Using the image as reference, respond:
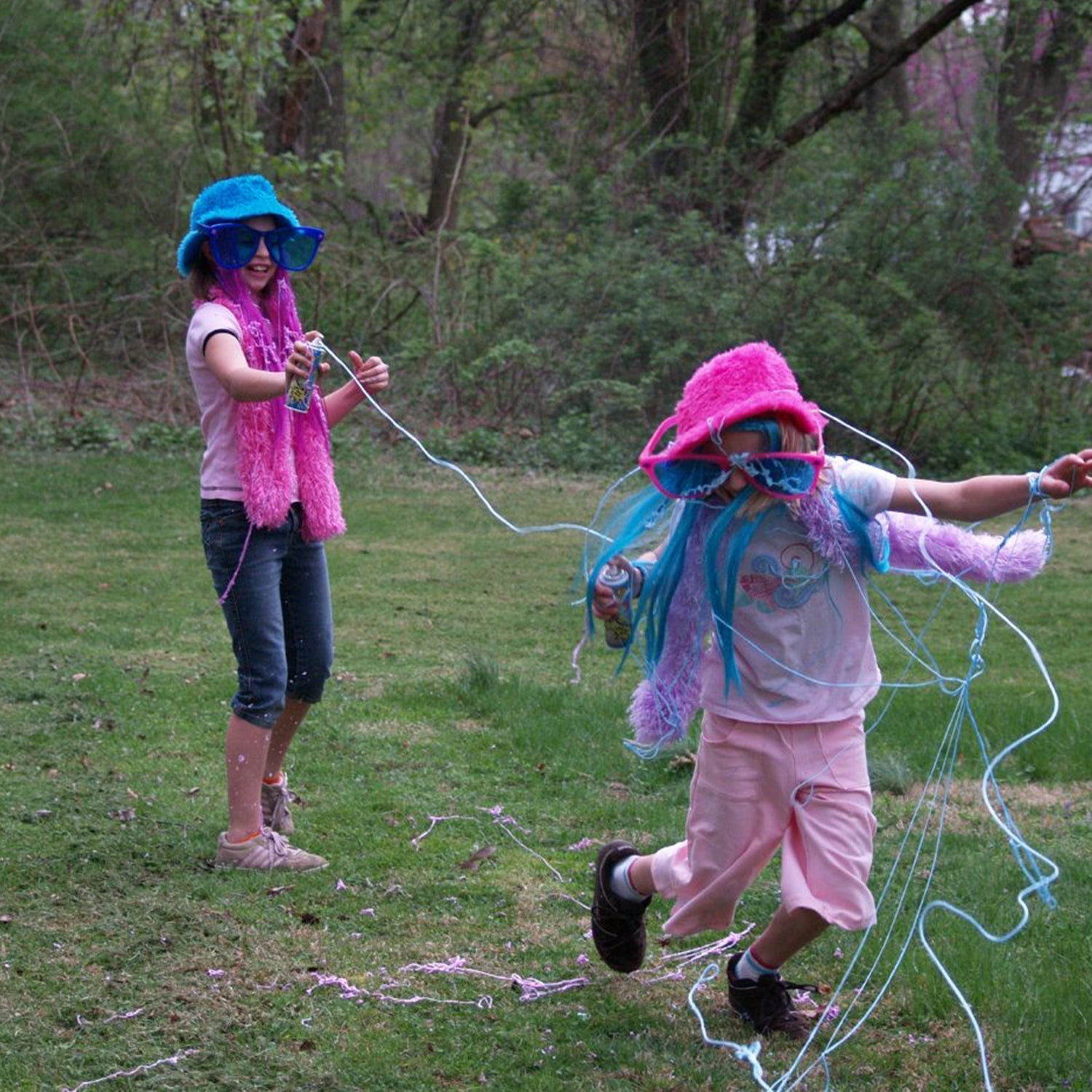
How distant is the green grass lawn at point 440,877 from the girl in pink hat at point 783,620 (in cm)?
38

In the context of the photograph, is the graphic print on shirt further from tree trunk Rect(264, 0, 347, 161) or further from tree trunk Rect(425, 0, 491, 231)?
Result: tree trunk Rect(425, 0, 491, 231)

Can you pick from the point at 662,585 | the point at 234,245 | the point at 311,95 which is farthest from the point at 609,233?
the point at 662,585

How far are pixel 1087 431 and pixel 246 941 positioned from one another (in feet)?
37.6

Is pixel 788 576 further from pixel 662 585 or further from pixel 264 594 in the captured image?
pixel 264 594

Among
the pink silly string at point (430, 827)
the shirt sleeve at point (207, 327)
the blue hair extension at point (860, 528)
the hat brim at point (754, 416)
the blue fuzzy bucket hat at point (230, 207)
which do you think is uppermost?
the blue fuzzy bucket hat at point (230, 207)

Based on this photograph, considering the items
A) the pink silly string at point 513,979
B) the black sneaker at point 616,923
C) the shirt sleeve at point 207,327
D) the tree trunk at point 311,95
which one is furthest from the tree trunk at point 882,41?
the pink silly string at point 513,979

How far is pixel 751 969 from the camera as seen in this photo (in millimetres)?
3375

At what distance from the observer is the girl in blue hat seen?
13.3 ft

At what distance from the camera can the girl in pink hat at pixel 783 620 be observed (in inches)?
127

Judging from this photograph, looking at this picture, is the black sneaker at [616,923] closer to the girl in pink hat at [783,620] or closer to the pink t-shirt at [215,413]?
the girl in pink hat at [783,620]

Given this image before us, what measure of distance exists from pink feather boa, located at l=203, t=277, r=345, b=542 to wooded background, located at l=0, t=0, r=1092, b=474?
867 centimetres

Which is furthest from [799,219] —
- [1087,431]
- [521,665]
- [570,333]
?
[521,665]

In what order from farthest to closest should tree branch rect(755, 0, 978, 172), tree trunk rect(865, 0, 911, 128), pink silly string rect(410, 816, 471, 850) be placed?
1. tree trunk rect(865, 0, 911, 128)
2. tree branch rect(755, 0, 978, 172)
3. pink silly string rect(410, 816, 471, 850)

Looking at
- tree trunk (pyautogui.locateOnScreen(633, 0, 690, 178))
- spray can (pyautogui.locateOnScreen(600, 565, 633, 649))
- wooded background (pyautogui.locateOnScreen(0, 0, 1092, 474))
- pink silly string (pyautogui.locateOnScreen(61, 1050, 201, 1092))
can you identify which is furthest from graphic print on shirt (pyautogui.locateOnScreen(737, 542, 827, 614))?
tree trunk (pyautogui.locateOnScreen(633, 0, 690, 178))
